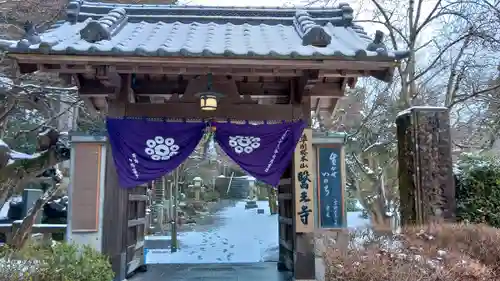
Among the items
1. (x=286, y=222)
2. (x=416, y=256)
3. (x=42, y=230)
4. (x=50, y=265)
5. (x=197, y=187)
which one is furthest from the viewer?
(x=197, y=187)

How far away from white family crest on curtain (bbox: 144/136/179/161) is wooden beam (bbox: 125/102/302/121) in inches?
19.0

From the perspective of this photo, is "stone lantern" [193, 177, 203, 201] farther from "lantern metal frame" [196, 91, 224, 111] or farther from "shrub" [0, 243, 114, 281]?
"shrub" [0, 243, 114, 281]

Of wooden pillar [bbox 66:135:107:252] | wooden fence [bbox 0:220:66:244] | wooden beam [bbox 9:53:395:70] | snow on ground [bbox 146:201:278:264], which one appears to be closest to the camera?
wooden beam [bbox 9:53:395:70]

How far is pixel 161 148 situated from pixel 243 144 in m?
1.38

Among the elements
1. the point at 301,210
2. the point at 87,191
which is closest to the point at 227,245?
the point at 301,210

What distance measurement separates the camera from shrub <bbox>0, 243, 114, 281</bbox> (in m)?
4.80

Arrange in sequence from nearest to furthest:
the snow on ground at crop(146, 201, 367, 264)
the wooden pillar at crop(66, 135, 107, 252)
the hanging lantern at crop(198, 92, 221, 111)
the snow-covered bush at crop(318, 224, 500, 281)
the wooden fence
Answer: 1. the snow-covered bush at crop(318, 224, 500, 281)
2. the hanging lantern at crop(198, 92, 221, 111)
3. the wooden pillar at crop(66, 135, 107, 252)
4. the wooden fence
5. the snow on ground at crop(146, 201, 367, 264)

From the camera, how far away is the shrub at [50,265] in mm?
4797

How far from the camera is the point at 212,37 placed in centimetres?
701

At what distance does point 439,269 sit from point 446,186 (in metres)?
4.81

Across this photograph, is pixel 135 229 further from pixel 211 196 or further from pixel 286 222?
pixel 211 196

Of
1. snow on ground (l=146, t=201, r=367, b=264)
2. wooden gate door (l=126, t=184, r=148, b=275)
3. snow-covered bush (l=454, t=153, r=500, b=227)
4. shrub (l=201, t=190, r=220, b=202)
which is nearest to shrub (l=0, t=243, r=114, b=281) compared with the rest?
wooden gate door (l=126, t=184, r=148, b=275)

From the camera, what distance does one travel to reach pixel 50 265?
5.03m

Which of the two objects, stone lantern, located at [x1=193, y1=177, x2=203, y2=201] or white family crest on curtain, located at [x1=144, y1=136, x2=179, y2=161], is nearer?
white family crest on curtain, located at [x1=144, y1=136, x2=179, y2=161]
